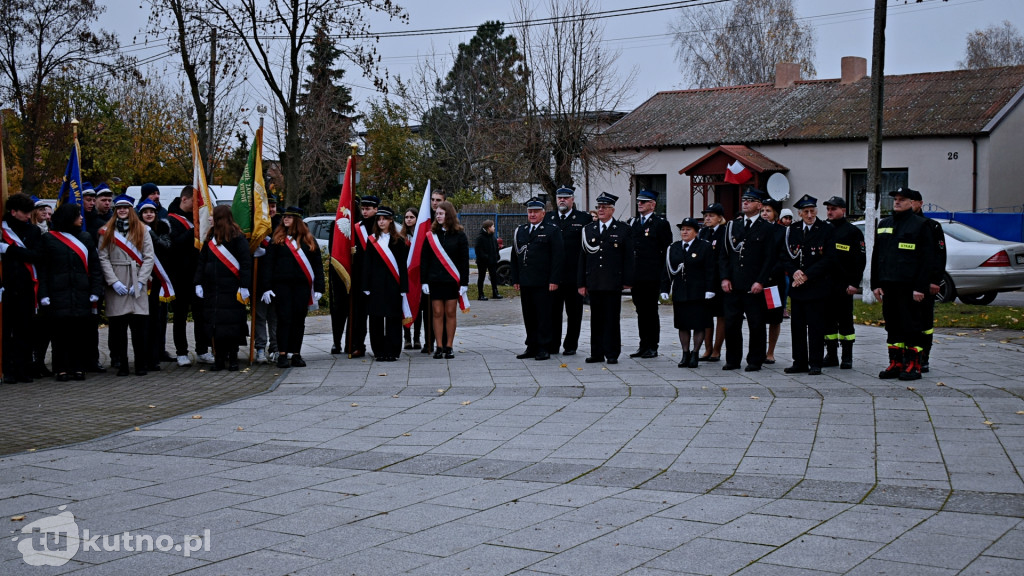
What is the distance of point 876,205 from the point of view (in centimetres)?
1942

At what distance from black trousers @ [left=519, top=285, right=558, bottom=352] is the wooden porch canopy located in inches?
932

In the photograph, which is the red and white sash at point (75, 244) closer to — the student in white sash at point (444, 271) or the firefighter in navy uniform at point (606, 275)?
the student in white sash at point (444, 271)

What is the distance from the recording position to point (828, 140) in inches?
1364

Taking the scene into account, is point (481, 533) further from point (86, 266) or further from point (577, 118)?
point (577, 118)

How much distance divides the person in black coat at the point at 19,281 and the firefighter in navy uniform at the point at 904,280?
906 cm

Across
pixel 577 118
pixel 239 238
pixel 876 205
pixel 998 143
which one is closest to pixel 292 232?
pixel 239 238

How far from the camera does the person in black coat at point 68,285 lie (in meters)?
11.1

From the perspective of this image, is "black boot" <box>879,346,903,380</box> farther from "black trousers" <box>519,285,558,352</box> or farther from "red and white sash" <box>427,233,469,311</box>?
"red and white sash" <box>427,233,469,311</box>

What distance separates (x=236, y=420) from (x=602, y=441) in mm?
3341

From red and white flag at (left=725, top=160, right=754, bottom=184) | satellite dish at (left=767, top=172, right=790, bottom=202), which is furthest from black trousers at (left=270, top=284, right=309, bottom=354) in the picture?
red and white flag at (left=725, top=160, right=754, bottom=184)

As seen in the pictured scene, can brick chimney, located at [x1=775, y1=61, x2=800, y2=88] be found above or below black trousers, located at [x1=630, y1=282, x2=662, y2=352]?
above

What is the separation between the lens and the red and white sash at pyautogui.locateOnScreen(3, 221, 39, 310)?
11.0 metres

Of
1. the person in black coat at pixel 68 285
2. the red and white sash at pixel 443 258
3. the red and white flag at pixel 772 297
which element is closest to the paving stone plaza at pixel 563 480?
the red and white flag at pixel 772 297

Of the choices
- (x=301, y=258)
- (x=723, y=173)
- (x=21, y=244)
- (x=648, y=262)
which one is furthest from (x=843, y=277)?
(x=723, y=173)
